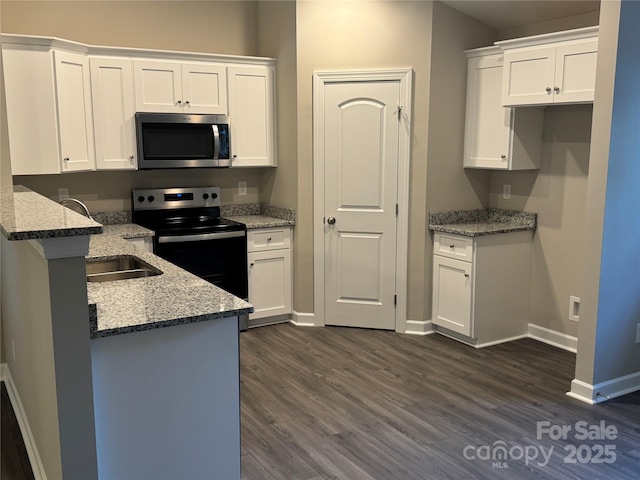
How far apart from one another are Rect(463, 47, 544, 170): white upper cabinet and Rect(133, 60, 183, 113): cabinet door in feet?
7.49

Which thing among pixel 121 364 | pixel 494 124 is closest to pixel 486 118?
pixel 494 124

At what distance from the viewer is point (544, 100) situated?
159 inches

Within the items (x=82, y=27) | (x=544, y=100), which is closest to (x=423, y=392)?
(x=544, y=100)

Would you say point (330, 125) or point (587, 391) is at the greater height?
point (330, 125)

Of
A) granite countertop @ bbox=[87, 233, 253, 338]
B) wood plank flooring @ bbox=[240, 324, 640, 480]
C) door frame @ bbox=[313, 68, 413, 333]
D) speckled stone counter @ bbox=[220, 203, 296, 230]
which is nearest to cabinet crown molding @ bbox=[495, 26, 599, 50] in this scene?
door frame @ bbox=[313, 68, 413, 333]

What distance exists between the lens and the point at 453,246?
4.53m

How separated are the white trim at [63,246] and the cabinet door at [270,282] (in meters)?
2.98

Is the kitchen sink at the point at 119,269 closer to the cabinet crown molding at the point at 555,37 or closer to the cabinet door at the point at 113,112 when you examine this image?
the cabinet door at the point at 113,112

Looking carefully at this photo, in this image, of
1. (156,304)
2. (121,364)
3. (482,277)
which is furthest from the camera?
(482,277)

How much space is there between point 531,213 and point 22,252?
363 cm

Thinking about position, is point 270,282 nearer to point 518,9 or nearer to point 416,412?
point 416,412

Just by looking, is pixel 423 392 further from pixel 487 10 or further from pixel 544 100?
pixel 487 10

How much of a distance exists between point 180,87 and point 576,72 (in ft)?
9.35

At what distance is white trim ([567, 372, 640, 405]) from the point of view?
11.5 ft
